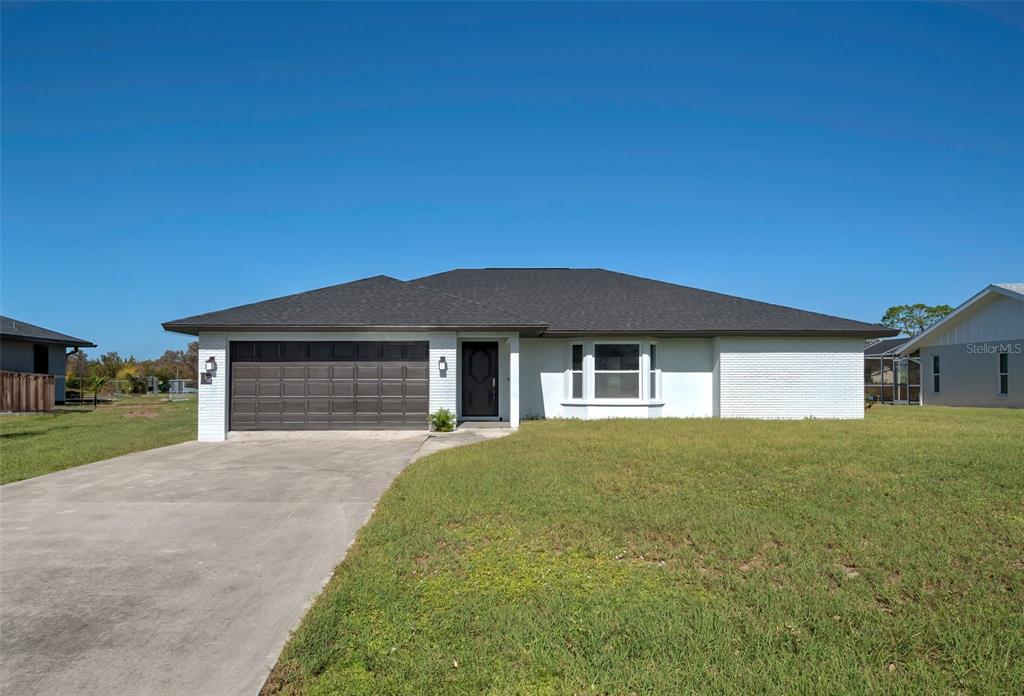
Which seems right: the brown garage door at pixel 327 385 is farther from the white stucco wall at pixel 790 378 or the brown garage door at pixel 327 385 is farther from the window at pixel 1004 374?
the window at pixel 1004 374

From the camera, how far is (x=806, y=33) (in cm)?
1291

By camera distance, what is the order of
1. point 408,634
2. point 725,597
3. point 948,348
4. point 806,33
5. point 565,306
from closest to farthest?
1. point 408,634
2. point 725,597
3. point 806,33
4. point 565,306
5. point 948,348

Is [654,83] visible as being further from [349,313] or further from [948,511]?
[948,511]

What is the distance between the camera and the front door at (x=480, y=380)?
55.8ft

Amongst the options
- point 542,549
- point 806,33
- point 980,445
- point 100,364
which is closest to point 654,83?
point 806,33

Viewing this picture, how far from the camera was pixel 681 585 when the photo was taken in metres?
4.61

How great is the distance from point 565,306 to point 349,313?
7287 mm

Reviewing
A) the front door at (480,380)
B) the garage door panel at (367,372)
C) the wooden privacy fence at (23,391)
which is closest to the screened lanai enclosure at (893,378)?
the front door at (480,380)

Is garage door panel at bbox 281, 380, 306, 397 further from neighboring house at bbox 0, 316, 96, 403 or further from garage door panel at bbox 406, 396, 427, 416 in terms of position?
neighboring house at bbox 0, 316, 96, 403

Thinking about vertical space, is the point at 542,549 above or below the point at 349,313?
below

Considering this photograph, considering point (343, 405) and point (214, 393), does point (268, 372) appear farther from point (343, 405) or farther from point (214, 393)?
point (343, 405)

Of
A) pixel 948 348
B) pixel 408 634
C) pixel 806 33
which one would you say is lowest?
pixel 408 634

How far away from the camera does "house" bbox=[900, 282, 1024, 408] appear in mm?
21844

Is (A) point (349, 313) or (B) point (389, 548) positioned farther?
(A) point (349, 313)
